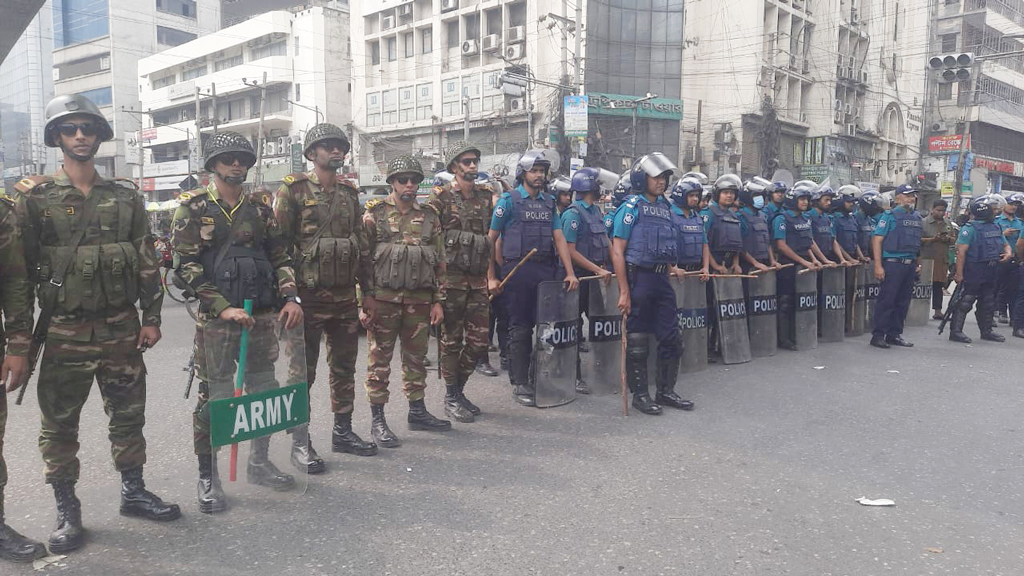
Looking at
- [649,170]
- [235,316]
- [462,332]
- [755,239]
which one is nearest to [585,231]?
[649,170]

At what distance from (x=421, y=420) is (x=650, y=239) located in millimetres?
2296

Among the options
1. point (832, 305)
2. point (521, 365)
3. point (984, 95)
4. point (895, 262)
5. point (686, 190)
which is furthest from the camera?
point (984, 95)

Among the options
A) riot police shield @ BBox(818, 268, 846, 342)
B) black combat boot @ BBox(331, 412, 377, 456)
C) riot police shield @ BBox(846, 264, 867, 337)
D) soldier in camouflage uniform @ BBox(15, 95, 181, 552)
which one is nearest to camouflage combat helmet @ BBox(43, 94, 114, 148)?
soldier in camouflage uniform @ BBox(15, 95, 181, 552)

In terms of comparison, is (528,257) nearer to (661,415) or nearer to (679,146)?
(661,415)

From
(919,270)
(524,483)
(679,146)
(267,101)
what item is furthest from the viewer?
(267,101)

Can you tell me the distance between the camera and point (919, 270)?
9.90 m

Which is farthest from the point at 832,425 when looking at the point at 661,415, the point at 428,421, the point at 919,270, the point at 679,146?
the point at 679,146

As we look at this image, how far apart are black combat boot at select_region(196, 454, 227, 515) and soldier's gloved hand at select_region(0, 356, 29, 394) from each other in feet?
3.08

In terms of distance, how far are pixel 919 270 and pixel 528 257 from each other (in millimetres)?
7124

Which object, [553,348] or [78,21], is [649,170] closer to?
[553,348]

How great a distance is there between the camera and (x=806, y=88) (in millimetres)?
39250

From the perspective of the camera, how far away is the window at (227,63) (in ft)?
163

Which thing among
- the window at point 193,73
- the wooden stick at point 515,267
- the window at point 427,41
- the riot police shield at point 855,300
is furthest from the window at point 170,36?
the wooden stick at point 515,267

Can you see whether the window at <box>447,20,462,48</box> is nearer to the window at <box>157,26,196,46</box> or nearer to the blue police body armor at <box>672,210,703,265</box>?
the blue police body armor at <box>672,210,703,265</box>
